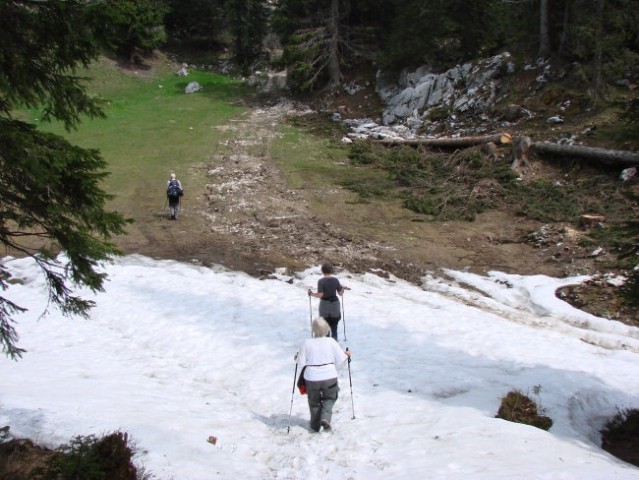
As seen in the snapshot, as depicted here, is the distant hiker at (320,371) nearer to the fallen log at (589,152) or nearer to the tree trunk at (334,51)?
the fallen log at (589,152)

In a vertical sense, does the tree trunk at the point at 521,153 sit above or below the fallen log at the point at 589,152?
below

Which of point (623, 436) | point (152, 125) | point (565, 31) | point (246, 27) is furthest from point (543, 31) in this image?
point (246, 27)

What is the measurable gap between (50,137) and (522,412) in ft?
27.5

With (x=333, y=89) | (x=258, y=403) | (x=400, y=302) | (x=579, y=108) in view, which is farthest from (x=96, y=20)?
(x=333, y=89)

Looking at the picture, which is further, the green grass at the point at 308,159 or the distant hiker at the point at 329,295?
the green grass at the point at 308,159

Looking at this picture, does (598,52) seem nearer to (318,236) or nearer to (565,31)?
Answer: (565,31)

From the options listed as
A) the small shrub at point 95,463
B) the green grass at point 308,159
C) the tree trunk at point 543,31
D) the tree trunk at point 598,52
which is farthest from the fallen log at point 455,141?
the small shrub at point 95,463

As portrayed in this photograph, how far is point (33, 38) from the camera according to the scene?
6.97 metres

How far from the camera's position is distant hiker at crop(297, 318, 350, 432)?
8.48 metres

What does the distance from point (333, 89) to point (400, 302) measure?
31276 millimetres

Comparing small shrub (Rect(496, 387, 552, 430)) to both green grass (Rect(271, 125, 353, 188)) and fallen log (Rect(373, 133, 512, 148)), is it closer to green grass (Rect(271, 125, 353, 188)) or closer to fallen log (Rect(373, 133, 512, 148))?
green grass (Rect(271, 125, 353, 188))

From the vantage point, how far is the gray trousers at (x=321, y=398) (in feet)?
27.8

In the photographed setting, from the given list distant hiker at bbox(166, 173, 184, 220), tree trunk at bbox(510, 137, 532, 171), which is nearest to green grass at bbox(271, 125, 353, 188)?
distant hiker at bbox(166, 173, 184, 220)

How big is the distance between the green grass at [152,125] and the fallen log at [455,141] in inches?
424
